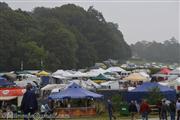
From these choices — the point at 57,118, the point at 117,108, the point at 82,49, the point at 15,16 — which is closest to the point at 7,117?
the point at 57,118

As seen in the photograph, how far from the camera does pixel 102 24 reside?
13012cm

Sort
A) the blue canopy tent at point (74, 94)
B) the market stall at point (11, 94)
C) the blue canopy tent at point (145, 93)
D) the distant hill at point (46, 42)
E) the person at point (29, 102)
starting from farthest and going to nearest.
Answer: the distant hill at point (46, 42) → the blue canopy tent at point (145, 93) → the market stall at point (11, 94) → the blue canopy tent at point (74, 94) → the person at point (29, 102)

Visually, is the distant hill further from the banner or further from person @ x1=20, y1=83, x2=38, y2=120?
person @ x1=20, y1=83, x2=38, y2=120

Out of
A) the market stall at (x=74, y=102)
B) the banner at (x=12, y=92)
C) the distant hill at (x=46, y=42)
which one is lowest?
the market stall at (x=74, y=102)

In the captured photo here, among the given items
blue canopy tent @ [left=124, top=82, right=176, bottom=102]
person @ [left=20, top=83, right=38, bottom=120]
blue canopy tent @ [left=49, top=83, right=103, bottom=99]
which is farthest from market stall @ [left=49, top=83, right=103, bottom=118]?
person @ [left=20, top=83, right=38, bottom=120]

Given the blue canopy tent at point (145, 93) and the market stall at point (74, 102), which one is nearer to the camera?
the market stall at point (74, 102)

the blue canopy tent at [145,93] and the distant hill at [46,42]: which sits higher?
the distant hill at [46,42]

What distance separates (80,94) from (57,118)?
8.63ft

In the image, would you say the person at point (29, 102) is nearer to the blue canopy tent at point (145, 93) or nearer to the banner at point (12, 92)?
the banner at point (12, 92)

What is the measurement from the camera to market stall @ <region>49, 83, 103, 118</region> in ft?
117

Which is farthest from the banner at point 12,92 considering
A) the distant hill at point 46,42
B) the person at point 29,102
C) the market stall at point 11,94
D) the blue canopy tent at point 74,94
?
the distant hill at point 46,42

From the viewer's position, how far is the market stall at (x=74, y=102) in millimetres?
35562

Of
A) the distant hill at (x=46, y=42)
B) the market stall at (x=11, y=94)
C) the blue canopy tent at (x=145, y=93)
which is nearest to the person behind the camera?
the market stall at (x=11, y=94)

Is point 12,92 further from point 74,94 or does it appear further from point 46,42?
point 46,42
